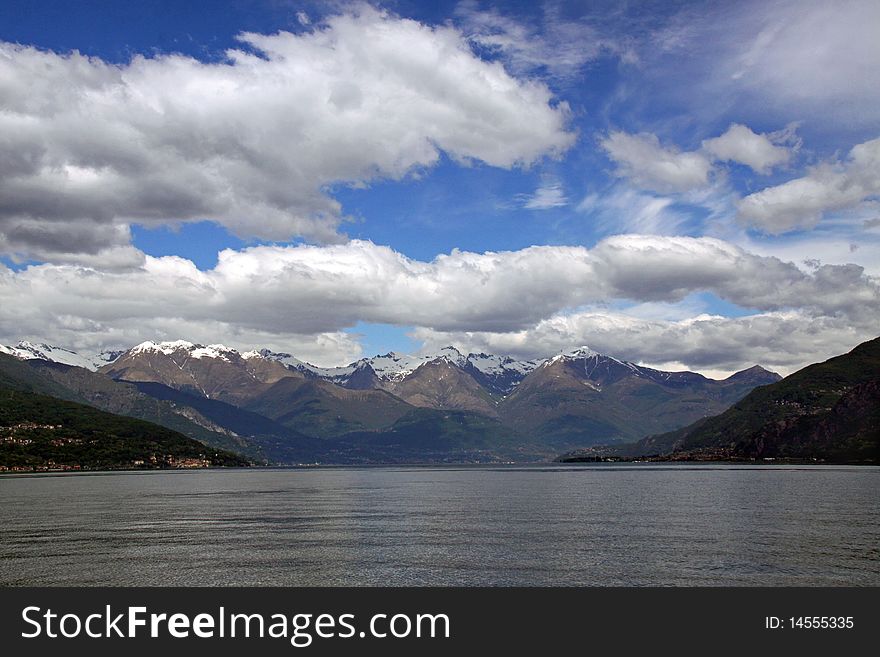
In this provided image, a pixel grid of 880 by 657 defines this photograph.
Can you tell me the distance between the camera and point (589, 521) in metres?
143

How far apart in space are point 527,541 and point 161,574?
5289cm

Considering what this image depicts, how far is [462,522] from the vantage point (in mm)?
144625
